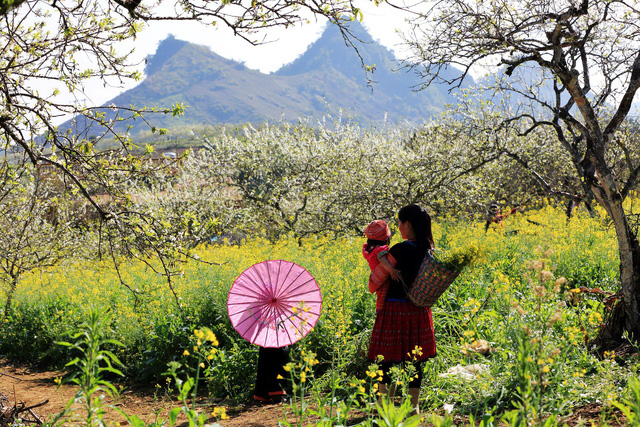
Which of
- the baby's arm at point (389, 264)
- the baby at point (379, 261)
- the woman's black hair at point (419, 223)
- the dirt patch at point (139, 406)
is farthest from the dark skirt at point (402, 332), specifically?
the dirt patch at point (139, 406)

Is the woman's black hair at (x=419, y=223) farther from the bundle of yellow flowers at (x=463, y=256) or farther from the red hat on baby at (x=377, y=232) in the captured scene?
the bundle of yellow flowers at (x=463, y=256)

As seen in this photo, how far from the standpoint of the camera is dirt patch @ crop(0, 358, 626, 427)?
332 cm

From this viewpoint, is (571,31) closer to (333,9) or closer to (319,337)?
(333,9)

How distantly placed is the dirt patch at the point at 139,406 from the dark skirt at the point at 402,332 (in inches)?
23.7

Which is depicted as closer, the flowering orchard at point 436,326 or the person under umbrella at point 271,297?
the flowering orchard at point 436,326

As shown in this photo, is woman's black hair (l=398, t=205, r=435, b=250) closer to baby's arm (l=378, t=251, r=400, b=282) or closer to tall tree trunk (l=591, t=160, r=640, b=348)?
baby's arm (l=378, t=251, r=400, b=282)

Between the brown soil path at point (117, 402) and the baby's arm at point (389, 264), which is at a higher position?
the baby's arm at point (389, 264)

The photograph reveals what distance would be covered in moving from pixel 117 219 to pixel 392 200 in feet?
28.2

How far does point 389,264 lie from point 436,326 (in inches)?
73.9

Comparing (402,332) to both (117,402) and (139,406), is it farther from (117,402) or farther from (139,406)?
(117,402)

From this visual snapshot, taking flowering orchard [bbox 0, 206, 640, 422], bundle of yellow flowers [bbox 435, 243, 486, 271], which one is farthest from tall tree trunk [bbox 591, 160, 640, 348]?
bundle of yellow flowers [bbox 435, 243, 486, 271]

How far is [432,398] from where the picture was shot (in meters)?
4.13

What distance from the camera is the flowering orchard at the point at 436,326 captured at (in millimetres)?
3518

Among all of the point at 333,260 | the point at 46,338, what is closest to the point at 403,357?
the point at 333,260
